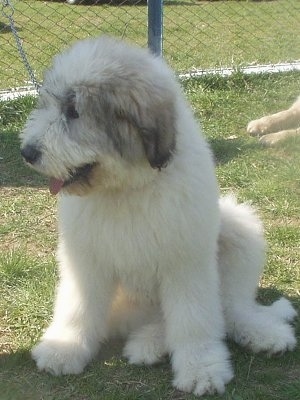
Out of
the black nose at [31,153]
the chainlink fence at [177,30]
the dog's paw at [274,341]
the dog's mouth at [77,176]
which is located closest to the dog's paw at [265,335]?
the dog's paw at [274,341]

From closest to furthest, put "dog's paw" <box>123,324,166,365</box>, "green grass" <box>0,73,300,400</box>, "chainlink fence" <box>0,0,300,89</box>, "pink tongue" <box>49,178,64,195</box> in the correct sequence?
"pink tongue" <box>49,178,64,195</box>
"green grass" <box>0,73,300,400</box>
"dog's paw" <box>123,324,166,365</box>
"chainlink fence" <box>0,0,300,89</box>

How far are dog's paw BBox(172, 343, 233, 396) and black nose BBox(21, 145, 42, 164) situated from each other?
101 cm

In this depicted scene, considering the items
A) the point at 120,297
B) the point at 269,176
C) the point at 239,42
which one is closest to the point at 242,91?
the point at 269,176

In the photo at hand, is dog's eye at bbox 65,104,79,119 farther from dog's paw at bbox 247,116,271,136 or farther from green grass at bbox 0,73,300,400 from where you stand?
dog's paw at bbox 247,116,271,136

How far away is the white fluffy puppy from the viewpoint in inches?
103

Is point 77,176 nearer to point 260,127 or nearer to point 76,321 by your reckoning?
point 76,321

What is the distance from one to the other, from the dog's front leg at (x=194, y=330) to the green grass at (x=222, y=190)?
7 cm

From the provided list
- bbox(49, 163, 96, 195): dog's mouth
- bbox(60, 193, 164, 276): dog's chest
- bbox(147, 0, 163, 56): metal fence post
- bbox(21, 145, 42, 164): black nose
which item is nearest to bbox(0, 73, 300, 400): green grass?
bbox(60, 193, 164, 276): dog's chest

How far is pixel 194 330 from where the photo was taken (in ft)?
9.77

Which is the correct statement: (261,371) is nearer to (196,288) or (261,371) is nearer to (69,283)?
(196,288)

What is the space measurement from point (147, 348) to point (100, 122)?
1058 millimetres

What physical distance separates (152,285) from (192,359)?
0.34 meters

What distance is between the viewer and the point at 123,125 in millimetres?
2604

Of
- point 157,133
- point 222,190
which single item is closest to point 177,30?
point 222,190
